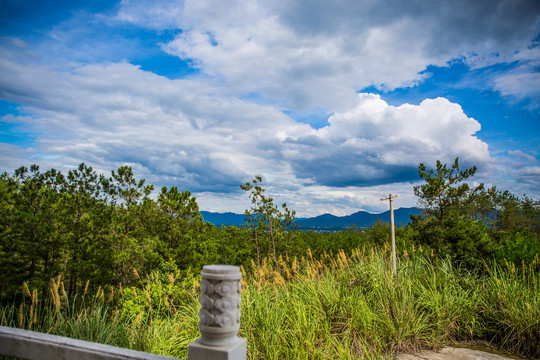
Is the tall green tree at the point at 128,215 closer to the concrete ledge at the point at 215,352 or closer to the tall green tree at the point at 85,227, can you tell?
the tall green tree at the point at 85,227

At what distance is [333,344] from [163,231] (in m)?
10.7

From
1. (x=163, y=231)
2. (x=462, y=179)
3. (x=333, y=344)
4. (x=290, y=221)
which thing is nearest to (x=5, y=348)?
(x=333, y=344)

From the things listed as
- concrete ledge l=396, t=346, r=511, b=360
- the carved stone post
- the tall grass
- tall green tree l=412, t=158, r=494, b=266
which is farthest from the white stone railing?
tall green tree l=412, t=158, r=494, b=266

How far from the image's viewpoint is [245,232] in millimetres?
19797

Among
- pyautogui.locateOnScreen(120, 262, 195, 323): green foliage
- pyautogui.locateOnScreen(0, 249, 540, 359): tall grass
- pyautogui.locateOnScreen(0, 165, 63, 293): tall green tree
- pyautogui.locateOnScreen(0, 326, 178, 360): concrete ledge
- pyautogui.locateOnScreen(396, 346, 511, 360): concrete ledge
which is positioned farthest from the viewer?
pyautogui.locateOnScreen(0, 165, 63, 293): tall green tree

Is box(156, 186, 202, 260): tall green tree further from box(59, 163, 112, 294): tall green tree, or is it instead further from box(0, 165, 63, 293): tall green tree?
box(0, 165, 63, 293): tall green tree

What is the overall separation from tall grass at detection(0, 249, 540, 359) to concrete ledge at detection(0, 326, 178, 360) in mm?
1909

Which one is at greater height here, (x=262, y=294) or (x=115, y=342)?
(x=262, y=294)

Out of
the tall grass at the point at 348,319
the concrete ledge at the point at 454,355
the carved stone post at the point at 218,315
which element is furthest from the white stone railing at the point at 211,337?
the concrete ledge at the point at 454,355

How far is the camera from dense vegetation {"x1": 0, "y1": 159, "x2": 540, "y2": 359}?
4379mm

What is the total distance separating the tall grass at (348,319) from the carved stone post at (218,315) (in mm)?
2197

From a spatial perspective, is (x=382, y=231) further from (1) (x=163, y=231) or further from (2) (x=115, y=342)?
(2) (x=115, y=342)

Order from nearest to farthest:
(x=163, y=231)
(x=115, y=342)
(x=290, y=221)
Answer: (x=115, y=342)
(x=163, y=231)
(x=290, y=221)

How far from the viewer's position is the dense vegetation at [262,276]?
4379 mm
